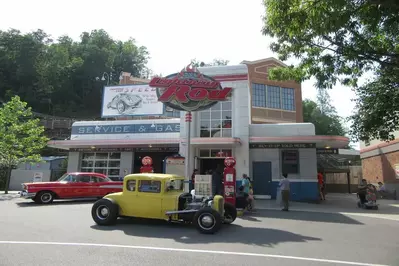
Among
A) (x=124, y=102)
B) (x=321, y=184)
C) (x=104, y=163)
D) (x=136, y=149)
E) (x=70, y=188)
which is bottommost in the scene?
(x=70, y=188)

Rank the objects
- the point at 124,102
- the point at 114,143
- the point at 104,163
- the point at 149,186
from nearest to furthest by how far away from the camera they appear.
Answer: the point at 149,186 < the point at 114,143 < the point at 104,163 < the point at 124,102

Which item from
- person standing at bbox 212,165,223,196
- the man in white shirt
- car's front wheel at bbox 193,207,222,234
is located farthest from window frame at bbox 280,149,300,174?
car's front wheel at bbox 193,207,222,234

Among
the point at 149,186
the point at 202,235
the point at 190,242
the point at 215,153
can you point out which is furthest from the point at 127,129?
the point at 190,242

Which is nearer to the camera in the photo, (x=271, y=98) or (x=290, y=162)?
(x=290, y=162)

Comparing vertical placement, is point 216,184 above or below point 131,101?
below

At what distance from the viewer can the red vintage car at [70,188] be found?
1511 centimetres

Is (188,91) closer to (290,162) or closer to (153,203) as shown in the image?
(153,203)

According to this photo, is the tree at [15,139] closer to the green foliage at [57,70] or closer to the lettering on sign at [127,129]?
the lettering on sign at [127,129]

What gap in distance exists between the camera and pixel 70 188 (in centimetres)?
1581

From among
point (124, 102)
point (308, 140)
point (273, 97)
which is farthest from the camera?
point (273, 97)

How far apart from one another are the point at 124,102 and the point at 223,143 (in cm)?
971

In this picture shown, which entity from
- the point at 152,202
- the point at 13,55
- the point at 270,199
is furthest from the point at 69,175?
the point at 13,55

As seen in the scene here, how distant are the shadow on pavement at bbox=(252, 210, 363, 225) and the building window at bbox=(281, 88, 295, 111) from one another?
66.8 ft

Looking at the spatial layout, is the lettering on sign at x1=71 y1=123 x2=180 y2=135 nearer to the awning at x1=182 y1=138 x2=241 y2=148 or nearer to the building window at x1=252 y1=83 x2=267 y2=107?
the awning at x1=182 y1=138 x2=241 y2=148
